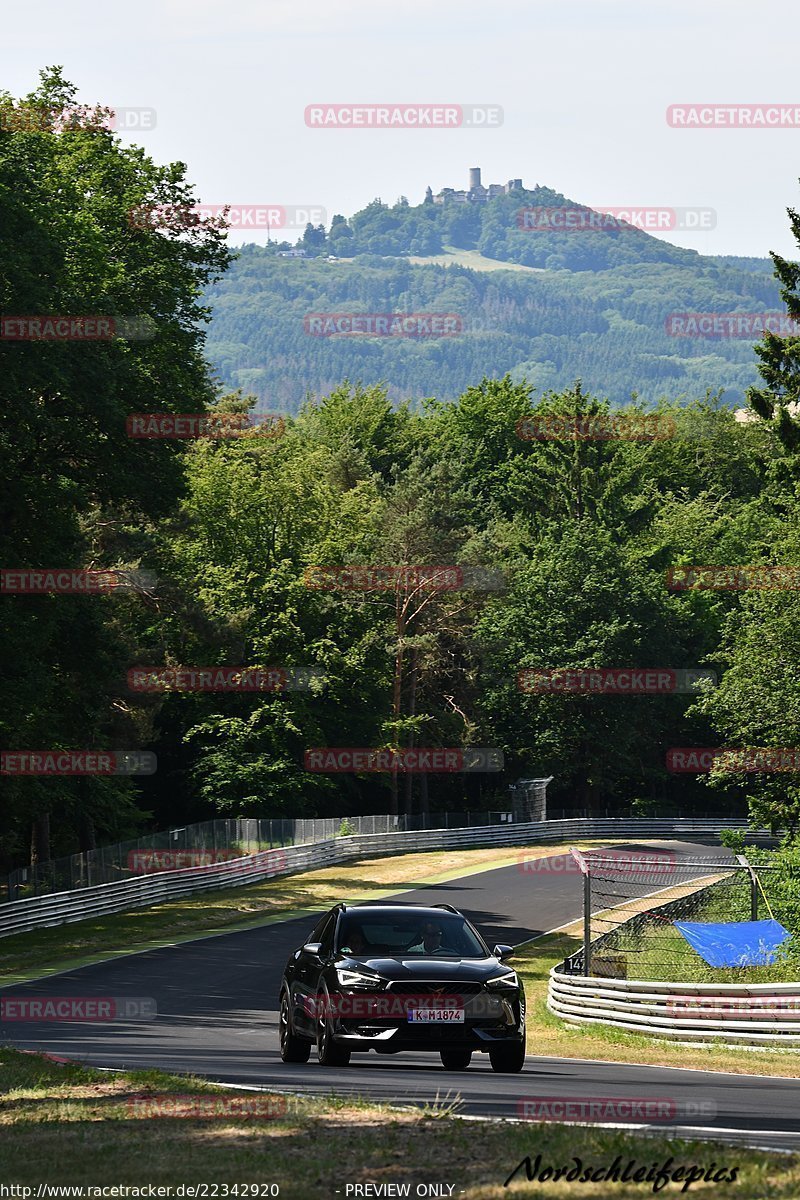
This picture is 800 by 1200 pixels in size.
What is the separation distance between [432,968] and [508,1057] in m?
1.24

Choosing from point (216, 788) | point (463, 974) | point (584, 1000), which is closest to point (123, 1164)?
point (463, 974)

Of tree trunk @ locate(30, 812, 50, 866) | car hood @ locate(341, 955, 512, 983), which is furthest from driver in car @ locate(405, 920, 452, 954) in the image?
tree trunk @ locate(30, 812, 50, 866)

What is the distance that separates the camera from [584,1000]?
2422cm

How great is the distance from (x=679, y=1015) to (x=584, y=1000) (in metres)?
3.00

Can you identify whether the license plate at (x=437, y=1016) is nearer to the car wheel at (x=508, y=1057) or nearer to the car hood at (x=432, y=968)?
the car hood at (x=432, y=968)

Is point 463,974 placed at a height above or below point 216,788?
above

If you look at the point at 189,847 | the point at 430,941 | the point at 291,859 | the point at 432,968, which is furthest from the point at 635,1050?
the point at 291,859

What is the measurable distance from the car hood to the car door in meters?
0.52

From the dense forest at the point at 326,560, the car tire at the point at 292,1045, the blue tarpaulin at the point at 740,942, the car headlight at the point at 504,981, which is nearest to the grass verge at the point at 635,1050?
the blue tarpaulin at the point at 740,942

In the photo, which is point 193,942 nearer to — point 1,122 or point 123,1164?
point 1,122

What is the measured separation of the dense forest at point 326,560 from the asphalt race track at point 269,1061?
297 inches

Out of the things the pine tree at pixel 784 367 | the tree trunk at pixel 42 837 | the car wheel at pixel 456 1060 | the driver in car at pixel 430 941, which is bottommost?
the tree trunk at pixel 42 837

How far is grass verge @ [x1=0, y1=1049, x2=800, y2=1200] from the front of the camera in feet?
25.6

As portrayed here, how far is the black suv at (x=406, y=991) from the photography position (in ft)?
45.2
